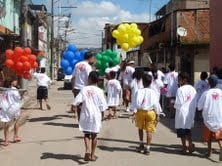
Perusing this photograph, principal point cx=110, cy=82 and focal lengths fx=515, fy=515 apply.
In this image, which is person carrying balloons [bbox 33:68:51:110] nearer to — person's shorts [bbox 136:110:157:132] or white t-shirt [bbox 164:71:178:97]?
white t-shirt [bbox 164:71:178:97]

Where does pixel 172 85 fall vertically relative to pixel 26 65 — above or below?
below

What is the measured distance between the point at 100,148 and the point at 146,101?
162 centimetres

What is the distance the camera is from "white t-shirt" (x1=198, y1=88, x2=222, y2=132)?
9.95 m

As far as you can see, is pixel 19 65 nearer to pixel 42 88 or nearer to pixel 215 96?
pixel 215 96

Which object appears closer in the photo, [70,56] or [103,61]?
[70,56]

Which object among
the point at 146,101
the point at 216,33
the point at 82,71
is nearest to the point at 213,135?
the point at 146,101

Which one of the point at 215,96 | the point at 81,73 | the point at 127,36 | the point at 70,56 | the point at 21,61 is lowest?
the point at 215,96

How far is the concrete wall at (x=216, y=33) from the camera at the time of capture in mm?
19688

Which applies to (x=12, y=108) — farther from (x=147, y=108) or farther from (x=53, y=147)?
(x=147, y=108)

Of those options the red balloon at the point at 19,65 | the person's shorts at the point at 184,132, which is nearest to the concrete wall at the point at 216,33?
the red balloon at the point at 19,65

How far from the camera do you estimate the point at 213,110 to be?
9.98 meters

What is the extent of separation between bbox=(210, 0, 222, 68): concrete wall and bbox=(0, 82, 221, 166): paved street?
5269mm

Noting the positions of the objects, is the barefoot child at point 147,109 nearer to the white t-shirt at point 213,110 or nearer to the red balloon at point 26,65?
the white t-shirt at point 213,110

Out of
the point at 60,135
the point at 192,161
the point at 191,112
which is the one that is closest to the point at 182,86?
the point at 191,112
